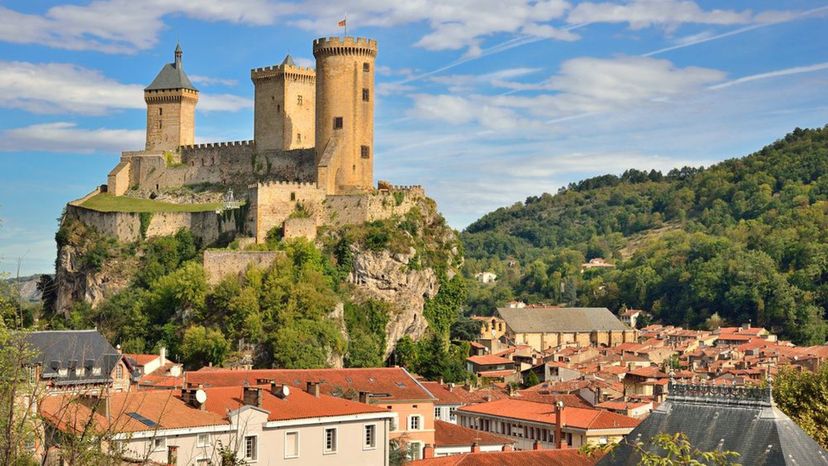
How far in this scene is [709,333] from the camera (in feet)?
373

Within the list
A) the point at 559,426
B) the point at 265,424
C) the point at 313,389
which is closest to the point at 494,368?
the point at 559,426

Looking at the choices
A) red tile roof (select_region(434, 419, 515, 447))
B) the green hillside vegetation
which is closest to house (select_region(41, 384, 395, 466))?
red tile roof (select_region(434, 419, 515, 447))

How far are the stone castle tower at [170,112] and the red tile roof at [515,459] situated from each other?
157ft

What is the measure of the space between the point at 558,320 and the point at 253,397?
8931cm

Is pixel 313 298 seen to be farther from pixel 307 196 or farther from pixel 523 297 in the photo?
pixel 523 297

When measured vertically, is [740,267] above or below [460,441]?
above

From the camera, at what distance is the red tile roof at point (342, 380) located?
43.3 metres

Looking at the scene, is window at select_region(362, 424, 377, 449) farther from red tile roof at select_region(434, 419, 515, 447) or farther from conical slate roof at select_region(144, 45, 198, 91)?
conical slate roof at select_region(144, 45, 198, 91)

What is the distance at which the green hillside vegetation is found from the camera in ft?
191

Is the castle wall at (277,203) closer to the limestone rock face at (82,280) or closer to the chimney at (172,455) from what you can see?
the limestone rock face at (82,280)

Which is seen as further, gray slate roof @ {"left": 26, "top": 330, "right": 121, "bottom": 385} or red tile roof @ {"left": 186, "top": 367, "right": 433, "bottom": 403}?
red tile roof @ {"left": 186, "top": 367, "right": 433, "bottom": 403}

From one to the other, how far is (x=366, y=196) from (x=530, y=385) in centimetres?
2124

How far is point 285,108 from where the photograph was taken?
233 feet

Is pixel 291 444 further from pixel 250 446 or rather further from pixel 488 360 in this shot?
pixel 488 360
